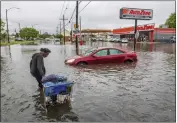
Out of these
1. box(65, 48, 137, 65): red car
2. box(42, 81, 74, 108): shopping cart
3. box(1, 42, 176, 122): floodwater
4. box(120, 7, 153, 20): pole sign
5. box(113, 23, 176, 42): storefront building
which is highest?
box(120, 7, 153, 20): pole sign

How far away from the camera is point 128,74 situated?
417 inches

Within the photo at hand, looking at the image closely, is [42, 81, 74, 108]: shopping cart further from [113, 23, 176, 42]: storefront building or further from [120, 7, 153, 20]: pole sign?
[113, 23, 176, 42]: storefront building

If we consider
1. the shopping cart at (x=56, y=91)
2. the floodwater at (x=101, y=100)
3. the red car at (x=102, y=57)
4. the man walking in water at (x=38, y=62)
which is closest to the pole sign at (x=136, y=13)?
the red car at (x=102, y=57)

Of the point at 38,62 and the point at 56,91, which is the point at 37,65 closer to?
the point at 38,62

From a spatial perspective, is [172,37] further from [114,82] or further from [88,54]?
[114,82]

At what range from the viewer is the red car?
1323 cm

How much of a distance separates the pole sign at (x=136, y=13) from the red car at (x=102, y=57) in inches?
848

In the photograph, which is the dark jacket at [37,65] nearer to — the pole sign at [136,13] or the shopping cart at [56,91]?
the shopping cart at [56,91]

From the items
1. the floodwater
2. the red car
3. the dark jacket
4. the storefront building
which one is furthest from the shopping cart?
the storefront building

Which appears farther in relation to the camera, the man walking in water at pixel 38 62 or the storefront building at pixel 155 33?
the storefront building at pixel 155 33

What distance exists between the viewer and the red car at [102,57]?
43.4ft

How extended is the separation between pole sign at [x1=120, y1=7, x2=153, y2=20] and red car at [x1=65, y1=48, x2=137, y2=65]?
70.7 feet

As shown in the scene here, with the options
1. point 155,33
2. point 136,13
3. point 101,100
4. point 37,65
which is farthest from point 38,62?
point 155,33

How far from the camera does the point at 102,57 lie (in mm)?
13445
